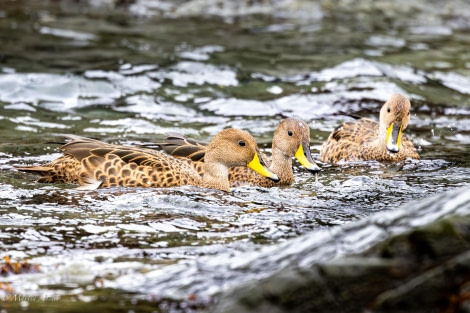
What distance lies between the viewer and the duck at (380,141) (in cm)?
1088

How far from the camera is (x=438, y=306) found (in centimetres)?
501

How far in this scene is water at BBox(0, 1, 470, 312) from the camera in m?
6.41

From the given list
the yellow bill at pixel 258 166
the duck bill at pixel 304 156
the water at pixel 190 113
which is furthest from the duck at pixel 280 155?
the yellow bill at pixel 258 166

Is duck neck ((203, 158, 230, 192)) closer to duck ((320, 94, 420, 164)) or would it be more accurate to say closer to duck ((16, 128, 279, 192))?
duck ((16, 128, 279, 192))

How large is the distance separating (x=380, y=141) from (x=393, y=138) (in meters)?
0.39

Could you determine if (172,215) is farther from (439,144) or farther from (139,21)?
(139,21)

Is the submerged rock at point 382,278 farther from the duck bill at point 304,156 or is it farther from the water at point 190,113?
the duck bill at point 304,156

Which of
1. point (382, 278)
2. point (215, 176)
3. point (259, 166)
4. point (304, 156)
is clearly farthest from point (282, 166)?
point (382, 278)

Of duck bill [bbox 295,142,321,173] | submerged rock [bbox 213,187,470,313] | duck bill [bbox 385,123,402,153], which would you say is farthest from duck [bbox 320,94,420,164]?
submerged rock [bbox 213,187,470,313]

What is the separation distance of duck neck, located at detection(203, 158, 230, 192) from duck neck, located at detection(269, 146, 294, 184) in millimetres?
779

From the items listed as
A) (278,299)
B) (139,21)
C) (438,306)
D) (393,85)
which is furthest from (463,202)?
(139,21)

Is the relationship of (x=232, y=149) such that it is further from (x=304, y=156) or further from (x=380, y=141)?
(x=380, y=141)

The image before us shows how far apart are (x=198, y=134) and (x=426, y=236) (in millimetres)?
7156

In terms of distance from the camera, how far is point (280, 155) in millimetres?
10109
